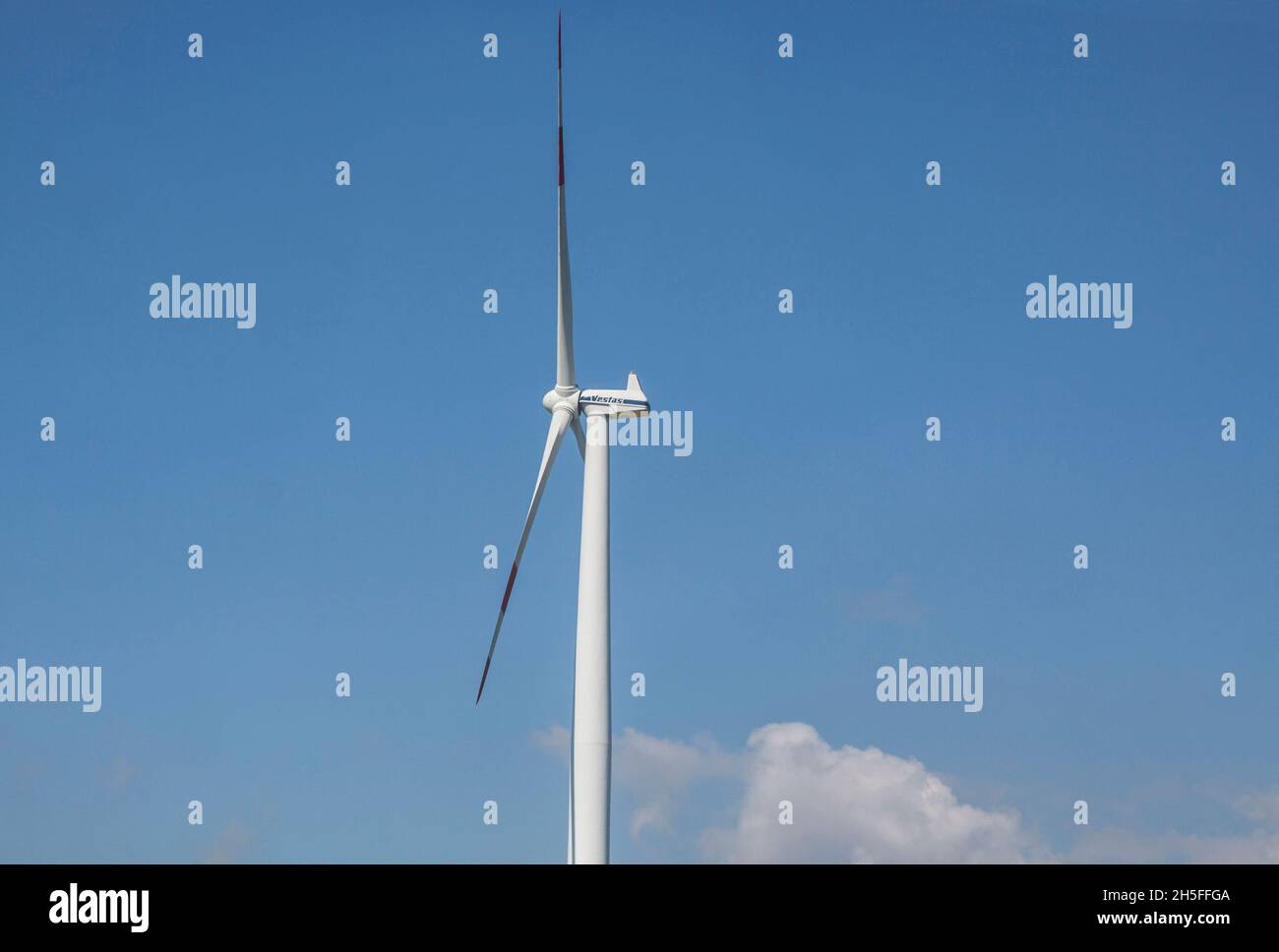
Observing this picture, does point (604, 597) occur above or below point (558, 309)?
below

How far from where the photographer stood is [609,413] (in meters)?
60.1

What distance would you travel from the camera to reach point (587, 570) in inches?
2242

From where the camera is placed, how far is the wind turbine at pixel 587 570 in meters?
55.2

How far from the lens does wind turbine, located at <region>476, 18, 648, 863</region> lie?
55.2 m
